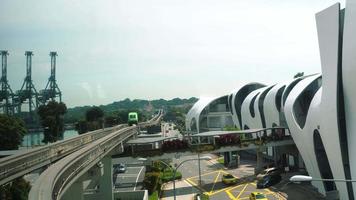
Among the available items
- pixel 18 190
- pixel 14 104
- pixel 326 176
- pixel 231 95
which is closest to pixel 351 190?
pixel 326 176

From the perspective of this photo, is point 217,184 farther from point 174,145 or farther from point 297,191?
point 297,191

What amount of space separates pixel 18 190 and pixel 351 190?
32866 millimetres

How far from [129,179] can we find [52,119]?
3357 cm

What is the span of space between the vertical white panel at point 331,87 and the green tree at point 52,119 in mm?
62969

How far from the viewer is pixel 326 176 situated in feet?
139

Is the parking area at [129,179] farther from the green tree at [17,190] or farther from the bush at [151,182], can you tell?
the green tree at [17,190]

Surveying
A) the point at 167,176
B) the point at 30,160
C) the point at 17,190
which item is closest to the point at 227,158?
the point at 167,176

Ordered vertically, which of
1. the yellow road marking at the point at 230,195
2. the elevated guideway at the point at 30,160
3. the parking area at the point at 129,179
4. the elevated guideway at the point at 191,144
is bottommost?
the parking area at the point at 129,179

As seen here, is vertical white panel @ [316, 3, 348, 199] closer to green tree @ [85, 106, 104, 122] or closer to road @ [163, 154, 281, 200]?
Result: road @ [163, 154, 281, 200]

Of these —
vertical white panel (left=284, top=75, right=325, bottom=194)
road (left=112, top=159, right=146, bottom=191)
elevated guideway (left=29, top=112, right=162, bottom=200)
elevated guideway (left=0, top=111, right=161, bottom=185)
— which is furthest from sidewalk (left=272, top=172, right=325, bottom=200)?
elevated guideway (left=0, top=111, right=161, bottom=185)

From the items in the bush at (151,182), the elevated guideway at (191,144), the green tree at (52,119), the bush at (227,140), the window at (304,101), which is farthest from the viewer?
the green tree at (52,119)

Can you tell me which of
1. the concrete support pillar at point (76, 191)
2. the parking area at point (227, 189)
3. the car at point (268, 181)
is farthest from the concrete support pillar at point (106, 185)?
the car at point (268, 181)

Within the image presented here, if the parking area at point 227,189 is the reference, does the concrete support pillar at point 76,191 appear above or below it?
above

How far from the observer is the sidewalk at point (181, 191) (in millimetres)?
45650
